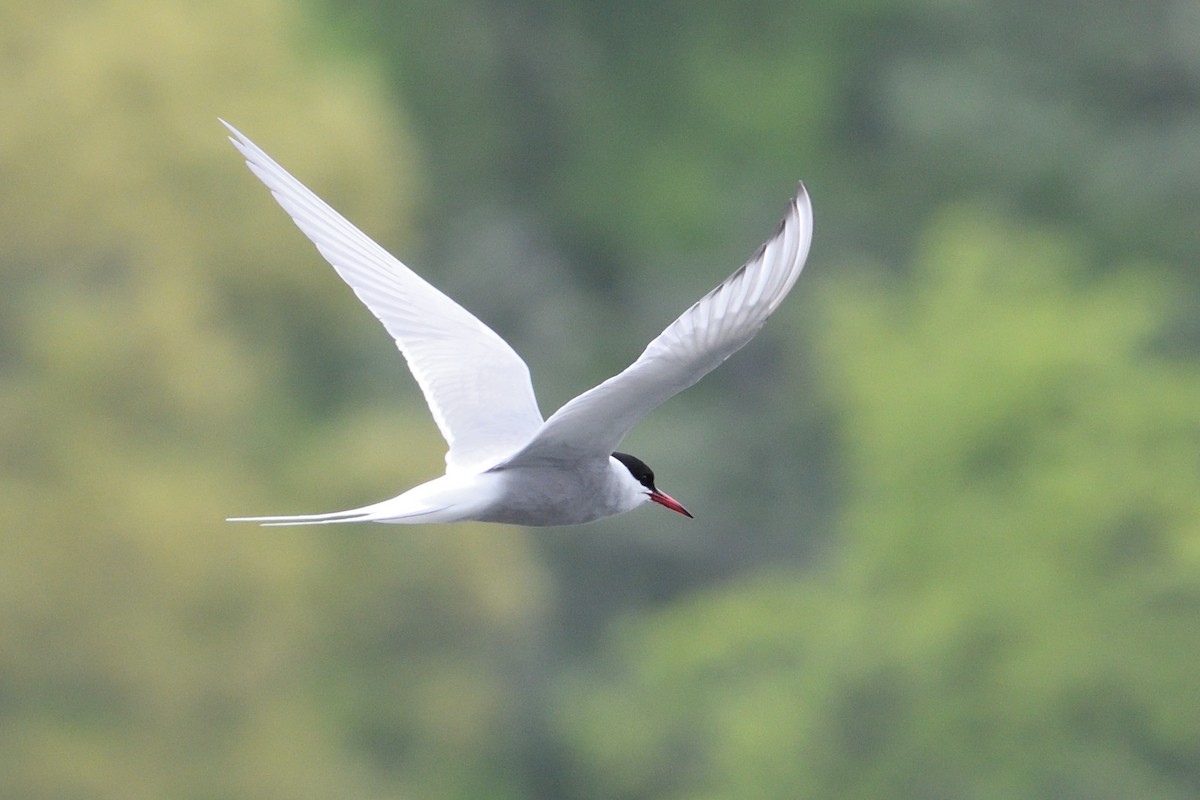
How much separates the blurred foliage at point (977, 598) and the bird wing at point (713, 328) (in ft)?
28.7

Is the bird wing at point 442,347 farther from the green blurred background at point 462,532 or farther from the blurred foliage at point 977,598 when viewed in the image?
the blurred foliage at point 977,598

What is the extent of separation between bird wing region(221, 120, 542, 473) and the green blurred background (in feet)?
21.5

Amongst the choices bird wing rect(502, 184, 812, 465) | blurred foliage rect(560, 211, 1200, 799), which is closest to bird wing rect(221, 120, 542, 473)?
bird wing rect(502, 184, 812, 465)

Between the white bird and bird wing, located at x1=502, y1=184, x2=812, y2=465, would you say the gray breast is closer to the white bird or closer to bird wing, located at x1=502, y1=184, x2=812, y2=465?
the white bird

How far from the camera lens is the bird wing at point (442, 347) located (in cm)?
727

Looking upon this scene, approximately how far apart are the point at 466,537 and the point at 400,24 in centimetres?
1252

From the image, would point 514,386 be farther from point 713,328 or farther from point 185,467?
point 185,467

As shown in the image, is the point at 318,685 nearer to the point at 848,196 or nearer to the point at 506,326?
the point at 506,326

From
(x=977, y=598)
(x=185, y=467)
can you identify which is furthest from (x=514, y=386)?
(x=977, y=598)

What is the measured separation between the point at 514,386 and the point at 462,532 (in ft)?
26.8

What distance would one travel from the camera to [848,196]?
26594 millimetres

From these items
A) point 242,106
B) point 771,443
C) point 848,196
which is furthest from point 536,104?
point 242,106

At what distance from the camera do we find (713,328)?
6109mm

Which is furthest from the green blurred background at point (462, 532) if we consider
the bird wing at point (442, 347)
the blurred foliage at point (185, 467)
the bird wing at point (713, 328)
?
the bird wing at point (713, 328)
